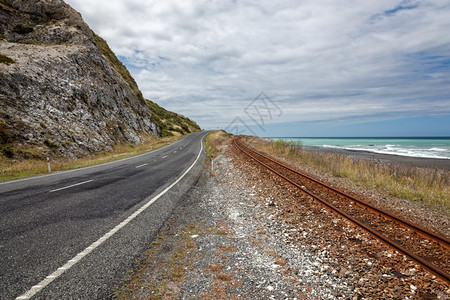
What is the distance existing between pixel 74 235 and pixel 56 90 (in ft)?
86.1

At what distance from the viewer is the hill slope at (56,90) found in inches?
744

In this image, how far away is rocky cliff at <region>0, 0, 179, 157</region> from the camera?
1891 centimetres

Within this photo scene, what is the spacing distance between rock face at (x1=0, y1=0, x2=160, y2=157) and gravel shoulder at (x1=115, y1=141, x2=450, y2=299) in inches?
693

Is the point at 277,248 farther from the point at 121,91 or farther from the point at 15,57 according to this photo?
the point at 121,91

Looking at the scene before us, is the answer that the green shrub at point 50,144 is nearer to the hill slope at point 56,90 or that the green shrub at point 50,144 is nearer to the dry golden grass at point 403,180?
the hill slope at point 56,90

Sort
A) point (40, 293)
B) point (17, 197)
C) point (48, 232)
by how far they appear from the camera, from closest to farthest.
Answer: point (40, 293)
point (48, 232)
point (17, 197)

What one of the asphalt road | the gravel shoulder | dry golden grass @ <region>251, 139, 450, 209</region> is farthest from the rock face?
dry golden grass @ <region>251, 139, 450, 209</region>

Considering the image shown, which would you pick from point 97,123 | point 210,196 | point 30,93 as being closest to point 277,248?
point 210,196

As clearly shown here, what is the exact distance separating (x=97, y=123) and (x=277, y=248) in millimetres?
29698

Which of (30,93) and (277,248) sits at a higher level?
(30,93)

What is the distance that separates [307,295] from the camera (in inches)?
122

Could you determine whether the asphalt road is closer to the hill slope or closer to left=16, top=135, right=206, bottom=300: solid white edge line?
left=16, top=135, right=206, bottom=300: solid white edge line

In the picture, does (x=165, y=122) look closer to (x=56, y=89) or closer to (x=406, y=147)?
(x=56, y=89)

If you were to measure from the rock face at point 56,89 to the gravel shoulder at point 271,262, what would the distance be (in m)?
17.6
